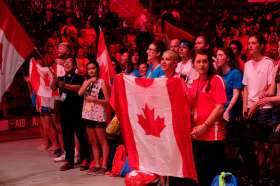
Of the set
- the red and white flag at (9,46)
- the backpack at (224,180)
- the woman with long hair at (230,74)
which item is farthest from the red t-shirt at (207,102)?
the red and white flag at (9,46)

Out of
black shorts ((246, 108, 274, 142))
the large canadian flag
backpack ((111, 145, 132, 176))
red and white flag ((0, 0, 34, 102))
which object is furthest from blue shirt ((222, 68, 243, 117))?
red and white flag ((0, 0, 34, 102))

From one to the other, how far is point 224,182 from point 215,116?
0.62 metres

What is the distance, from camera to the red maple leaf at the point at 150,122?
17.7ft

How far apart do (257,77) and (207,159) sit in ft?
5.55

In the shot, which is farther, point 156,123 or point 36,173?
point 36,173

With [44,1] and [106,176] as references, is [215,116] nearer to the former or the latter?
[106,176]

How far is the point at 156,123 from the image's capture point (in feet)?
17.8

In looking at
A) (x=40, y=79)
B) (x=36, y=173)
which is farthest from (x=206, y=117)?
(x=40, y=79)

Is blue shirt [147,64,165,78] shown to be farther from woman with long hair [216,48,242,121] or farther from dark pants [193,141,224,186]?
dark pants [193,141,224,186]

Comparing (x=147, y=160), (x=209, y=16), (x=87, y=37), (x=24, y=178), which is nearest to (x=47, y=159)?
(x=24, y=178)

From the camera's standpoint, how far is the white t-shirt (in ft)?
20.9

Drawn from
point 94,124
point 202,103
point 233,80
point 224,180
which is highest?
point 233,80

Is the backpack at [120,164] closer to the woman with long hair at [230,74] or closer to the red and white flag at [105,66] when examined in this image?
the red and white flag at [105,66]

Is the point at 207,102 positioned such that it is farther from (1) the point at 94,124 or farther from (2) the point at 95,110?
(1) the point at 94,124
